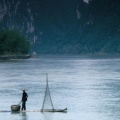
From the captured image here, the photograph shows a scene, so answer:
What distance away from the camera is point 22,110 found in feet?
172

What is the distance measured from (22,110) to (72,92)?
73.9 feet

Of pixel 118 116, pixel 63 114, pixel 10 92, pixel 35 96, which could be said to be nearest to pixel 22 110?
pixel 63 114

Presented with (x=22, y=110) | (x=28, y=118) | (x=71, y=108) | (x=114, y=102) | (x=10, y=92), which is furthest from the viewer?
(x=10, y=92)

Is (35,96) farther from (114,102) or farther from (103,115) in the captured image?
(103,115)

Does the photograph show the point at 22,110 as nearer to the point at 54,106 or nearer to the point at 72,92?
the point at 54,106

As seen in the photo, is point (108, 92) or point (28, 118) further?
point (108, 92)

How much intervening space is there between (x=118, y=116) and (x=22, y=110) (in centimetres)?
771

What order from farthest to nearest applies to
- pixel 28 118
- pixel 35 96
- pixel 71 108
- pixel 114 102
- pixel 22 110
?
pixel 35 96
pixel 114 102
pixel 71 108
pixel 22 110
pixel 28 118

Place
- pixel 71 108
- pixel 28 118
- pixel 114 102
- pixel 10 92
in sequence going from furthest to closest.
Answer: pixel 10 92 → pixel 114 102 → pixel 71 108 → pixel 28 118

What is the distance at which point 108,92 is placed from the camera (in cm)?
7375

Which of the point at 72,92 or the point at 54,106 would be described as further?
the point at 72,92

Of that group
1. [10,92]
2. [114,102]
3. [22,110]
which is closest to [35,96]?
[10,92]

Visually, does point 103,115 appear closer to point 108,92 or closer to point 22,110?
point 22,110

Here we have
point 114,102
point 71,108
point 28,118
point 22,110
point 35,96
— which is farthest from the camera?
point 35,96
